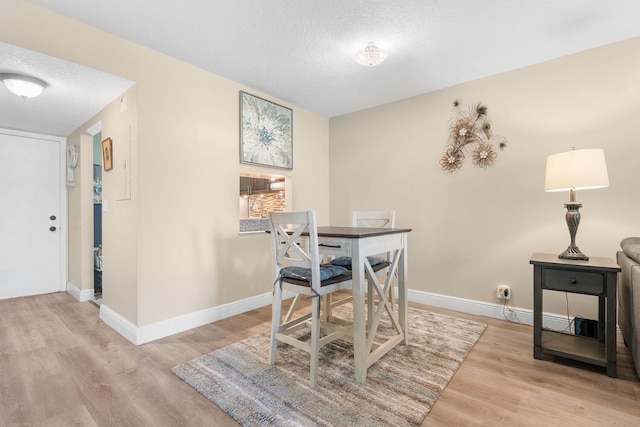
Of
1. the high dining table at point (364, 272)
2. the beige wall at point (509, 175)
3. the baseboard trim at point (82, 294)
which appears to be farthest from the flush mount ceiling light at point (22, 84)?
the beige wall at point (509, 175)

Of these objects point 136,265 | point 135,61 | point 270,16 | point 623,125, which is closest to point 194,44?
point 135,61

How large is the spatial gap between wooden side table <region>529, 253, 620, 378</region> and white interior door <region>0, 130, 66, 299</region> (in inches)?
208

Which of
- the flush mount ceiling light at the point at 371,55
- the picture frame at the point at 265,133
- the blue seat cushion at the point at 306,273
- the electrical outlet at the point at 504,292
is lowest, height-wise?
the electrical outlet at the point at 504,292

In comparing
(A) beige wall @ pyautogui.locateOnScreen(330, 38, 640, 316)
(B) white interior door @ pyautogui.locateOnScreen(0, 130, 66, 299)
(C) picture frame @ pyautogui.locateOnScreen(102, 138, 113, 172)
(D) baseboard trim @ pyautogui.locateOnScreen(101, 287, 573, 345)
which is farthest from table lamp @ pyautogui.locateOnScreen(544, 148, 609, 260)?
(B) white interior door @ pyautogui.locateOnScreen(0, 130, 66, 299)

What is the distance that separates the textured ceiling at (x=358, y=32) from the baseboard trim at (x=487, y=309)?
223 centimetres

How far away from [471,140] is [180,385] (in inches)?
125

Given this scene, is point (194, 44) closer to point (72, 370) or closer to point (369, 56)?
point (369, 56)

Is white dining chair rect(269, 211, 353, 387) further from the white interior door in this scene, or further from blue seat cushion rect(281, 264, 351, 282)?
the white interior door

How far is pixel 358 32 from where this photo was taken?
2137mm

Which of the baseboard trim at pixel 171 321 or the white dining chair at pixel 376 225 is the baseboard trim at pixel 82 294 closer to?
the baseboard trim at pixel 171 321

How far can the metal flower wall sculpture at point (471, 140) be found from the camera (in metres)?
2.83

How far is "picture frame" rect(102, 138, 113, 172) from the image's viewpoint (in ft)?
8.75

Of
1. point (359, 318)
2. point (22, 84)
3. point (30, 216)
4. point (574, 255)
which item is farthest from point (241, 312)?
point (30, 216)

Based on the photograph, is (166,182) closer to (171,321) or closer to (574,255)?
(171,321)
